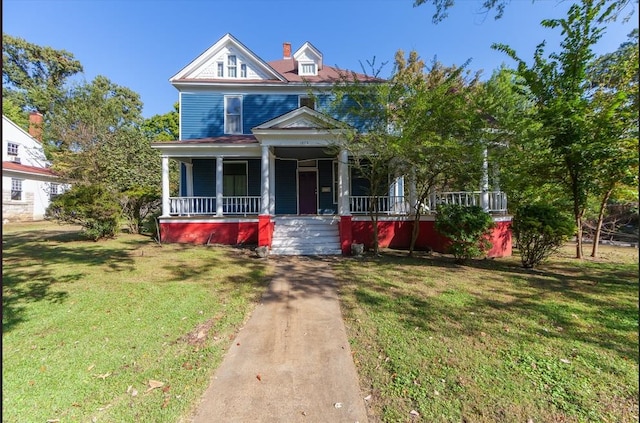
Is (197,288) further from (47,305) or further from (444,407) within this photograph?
(444,407)

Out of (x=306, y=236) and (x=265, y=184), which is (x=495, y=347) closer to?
(x=306, y=236)

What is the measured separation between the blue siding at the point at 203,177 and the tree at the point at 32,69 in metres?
27.5

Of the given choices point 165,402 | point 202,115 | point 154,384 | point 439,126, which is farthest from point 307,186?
point 165,402

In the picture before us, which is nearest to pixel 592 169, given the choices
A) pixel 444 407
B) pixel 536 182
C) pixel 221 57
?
pixel 536 182

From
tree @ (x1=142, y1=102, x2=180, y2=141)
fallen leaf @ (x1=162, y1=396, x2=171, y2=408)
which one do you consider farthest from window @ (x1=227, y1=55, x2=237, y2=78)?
tree @ (x1=142, y1=102, x2=180, y2=141)

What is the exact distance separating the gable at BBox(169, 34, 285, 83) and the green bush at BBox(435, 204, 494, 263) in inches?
388

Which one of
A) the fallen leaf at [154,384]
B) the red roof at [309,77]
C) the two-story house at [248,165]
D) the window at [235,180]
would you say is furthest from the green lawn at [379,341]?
the red roof at [309,77]

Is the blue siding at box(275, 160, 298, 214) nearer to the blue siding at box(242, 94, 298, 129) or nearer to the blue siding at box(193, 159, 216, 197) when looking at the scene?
the blue siding at box(242, 94, 298, 129)

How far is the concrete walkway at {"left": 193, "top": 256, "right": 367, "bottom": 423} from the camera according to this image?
8.32 ft

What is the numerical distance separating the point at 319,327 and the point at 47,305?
14.4 feet

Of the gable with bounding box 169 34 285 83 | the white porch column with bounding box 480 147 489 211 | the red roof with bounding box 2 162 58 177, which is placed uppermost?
the gable with bounding box 169 34 285 83

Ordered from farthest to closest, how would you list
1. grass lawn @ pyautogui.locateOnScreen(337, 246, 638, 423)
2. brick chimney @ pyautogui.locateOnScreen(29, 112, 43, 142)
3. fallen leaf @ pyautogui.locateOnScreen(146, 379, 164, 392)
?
brick chimney @ pyautogui.locateOnScreen(29, 112, 43, 142)
fallen leaf @ pyautogui.locateOnScreen(146, 379, 164, 392)
grass lawn @ pyautogui.locateOnScreen(337, 246, 638, 423)

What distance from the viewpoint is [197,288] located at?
18.4 ft

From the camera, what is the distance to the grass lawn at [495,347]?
8.29ft
